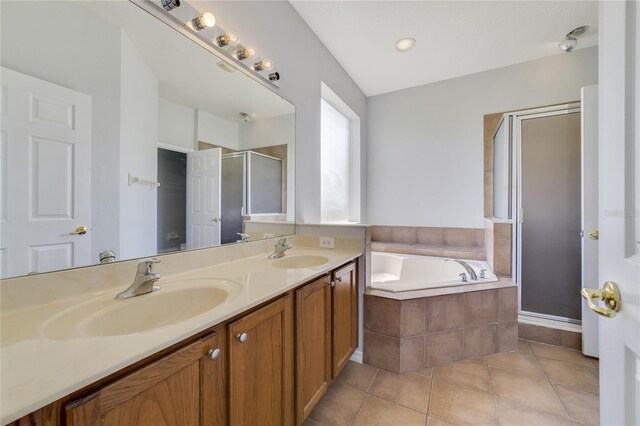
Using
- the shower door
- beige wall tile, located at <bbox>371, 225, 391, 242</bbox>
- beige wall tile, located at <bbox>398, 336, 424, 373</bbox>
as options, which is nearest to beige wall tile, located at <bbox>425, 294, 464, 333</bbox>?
beige wall tile, located at <bbox>398, 336, 424, 373</bbox>

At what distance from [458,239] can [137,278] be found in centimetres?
293

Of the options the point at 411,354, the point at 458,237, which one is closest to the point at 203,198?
the point at 411,354

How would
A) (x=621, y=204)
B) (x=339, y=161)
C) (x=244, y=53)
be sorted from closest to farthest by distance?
(x=621, y=204) < (x=244, y=53) < (x=339, y=161)

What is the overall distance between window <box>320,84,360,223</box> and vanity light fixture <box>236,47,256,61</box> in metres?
1.06

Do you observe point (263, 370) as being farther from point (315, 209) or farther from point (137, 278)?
point (315, 209)

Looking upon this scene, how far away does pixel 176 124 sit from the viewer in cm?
115

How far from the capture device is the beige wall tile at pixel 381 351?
1.73 m

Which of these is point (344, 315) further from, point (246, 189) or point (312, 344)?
point (246, 189)

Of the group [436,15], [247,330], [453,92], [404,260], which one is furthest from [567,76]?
[247,330]

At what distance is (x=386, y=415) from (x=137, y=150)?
70.2 inches

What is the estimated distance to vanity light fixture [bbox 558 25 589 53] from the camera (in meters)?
2.09

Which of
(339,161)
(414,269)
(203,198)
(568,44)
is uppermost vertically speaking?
(568,44)

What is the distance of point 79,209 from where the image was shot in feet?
2.77

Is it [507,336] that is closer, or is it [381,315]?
[381,315]
